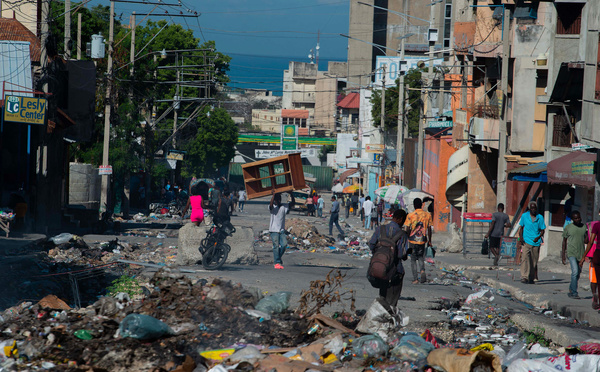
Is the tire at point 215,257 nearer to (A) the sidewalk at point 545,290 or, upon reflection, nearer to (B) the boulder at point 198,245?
(B) the boulder at point 198,245

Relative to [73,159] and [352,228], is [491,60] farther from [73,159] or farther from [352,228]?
[73,159]

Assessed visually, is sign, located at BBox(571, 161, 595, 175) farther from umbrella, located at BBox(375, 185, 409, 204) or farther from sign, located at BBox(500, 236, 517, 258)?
umbrella, located at BBox(375, 185, 409, 204)

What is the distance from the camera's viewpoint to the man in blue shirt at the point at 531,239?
46.3 ft

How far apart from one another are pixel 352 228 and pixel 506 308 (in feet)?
72.0

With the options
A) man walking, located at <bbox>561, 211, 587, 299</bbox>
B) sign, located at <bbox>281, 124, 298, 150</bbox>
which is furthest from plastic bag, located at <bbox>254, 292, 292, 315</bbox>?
sign, located at <bbox>281, 124, 298, 150</bbox>

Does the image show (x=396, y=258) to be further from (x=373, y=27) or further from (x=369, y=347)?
(x=373, y=27)

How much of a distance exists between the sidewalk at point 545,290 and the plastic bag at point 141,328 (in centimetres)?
528

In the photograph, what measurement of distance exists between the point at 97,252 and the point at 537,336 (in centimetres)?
1041

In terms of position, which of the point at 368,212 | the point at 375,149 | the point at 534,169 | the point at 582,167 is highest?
the point at 375,149

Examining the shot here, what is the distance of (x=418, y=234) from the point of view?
562 inches

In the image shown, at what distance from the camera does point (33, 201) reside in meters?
20.8

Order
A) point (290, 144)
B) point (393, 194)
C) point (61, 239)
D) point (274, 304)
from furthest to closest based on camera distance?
point (290, 144), point (393, 194), point (61, 239), point (274, 304)

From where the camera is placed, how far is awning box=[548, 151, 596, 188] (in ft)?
48.6

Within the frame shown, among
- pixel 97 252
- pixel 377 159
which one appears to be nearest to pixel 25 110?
pixel 97 252
